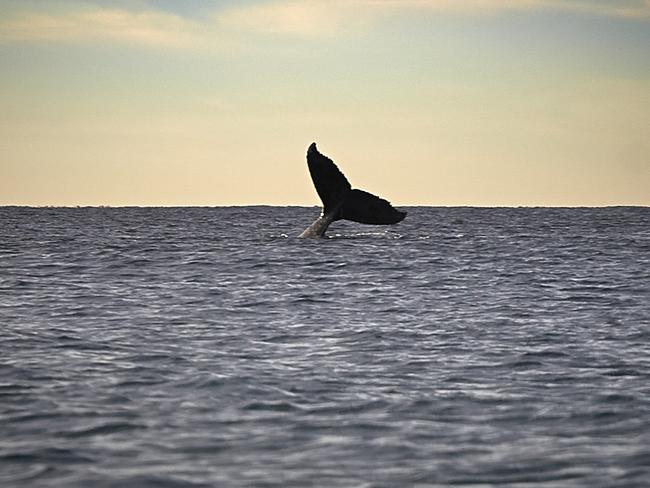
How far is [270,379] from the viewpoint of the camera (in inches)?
399

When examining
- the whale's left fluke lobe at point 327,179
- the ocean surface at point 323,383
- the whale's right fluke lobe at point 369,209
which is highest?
the whale's left fluke lobe at point 327,179

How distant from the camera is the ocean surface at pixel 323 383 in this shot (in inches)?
282

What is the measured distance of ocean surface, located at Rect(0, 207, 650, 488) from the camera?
7.16 meters

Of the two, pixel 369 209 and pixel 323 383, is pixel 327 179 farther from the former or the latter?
pixel 323 383

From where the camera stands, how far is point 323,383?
9961 mm

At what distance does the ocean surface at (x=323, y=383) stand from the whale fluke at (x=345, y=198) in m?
5.94

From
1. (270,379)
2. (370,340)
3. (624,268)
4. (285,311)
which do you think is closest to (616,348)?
(370,340)

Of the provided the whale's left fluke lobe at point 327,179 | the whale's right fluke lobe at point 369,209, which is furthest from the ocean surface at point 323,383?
the whale's right fluke lobe at point 369,209

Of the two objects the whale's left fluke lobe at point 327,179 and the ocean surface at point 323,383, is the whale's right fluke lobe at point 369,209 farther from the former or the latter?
the ocean surface at point 323,383

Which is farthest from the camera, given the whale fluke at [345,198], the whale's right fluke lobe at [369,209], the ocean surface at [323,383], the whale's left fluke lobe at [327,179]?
the whale's right fluke lobe at [369,209]

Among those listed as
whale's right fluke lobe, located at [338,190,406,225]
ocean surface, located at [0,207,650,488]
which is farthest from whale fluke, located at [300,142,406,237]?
ocean surface, located at [0,207,650,488]

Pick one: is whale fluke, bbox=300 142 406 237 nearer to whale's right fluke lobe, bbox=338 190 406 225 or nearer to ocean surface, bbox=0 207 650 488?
whale's right fluke lobe, bbox=338 190 406 225

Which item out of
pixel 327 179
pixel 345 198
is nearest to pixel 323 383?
pixel 327 179

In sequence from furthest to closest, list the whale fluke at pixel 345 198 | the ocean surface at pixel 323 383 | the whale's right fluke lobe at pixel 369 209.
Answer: the whale's right fluke lobe at pixel 369 209 < the whale fluke at pixel 345 198 < the ocean surface at pixel 323 383
